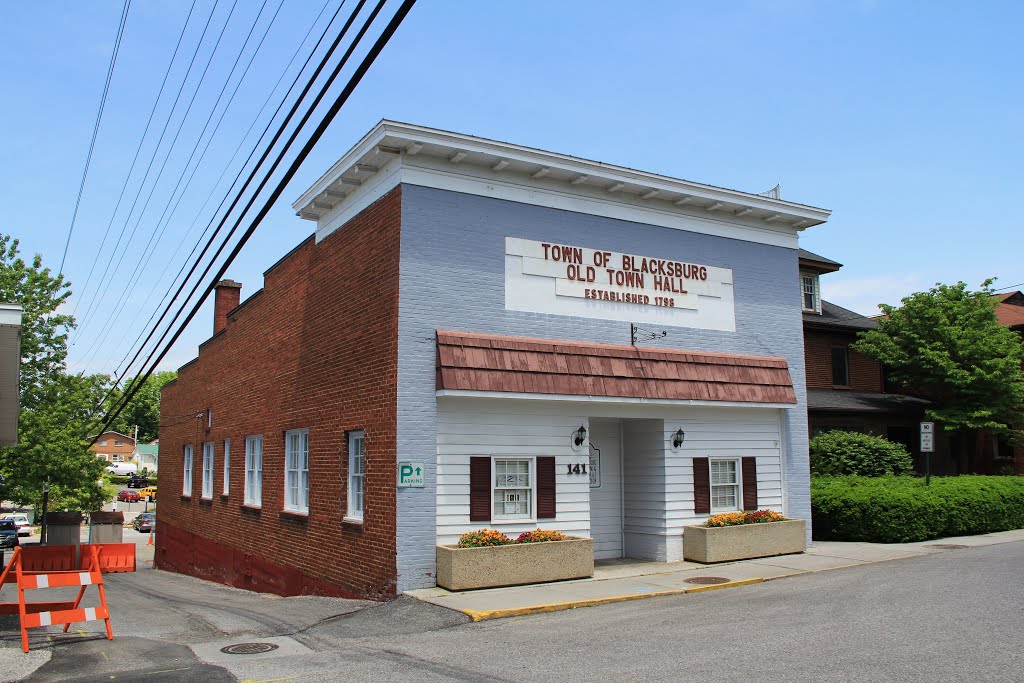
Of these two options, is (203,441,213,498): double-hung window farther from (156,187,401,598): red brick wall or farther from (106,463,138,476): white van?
(106,463,138,476): white van

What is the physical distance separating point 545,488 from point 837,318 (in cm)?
1996

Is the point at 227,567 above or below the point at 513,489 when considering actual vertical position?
below

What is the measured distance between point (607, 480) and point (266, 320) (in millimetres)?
8942

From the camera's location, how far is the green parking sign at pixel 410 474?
12.6 metres

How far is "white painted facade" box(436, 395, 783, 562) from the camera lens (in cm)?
1327

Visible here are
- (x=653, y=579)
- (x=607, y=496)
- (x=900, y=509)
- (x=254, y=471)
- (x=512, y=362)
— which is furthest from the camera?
(x=254, y=471)

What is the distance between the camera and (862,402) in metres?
28.1

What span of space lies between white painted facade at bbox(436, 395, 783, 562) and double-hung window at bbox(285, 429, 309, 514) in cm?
456

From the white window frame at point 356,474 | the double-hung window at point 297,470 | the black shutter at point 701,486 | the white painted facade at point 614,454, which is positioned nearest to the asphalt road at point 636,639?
the white window frame at point 356,474

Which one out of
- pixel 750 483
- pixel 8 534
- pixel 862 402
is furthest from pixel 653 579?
pixel 8 534

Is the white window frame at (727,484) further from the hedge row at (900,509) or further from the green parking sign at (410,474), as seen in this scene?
the green parking sign at (410,474)

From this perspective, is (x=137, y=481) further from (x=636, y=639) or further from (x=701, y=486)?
(x=636, y=639)

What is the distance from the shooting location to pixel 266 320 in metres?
19.5

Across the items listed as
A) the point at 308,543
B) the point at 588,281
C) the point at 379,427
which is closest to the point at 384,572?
the point at 379,427
